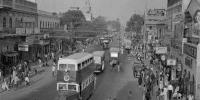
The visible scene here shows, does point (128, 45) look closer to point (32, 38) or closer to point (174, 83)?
point (32, 38)

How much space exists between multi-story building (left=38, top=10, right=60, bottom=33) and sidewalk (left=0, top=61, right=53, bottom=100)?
24.5 metres

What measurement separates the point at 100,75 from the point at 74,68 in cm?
1999

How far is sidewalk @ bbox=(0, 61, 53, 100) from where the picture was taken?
3281cm

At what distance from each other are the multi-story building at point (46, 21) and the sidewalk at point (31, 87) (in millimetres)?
24464

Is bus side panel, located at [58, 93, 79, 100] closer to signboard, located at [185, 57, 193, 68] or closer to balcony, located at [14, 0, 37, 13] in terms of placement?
signboard, located at [185, 57, 193, 68]

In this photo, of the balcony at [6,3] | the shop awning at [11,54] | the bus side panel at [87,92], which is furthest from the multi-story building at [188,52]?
the balcony at [6,3]

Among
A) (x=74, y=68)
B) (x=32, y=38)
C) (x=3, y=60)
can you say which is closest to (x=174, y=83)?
(x=74, y=68)

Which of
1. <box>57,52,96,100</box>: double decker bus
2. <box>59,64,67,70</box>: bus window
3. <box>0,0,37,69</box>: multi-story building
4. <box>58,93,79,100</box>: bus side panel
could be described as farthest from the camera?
<box>0,0,37,69</box>: multi-story building

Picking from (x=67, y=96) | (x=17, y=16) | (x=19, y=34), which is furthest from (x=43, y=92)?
(x=17, y=16)

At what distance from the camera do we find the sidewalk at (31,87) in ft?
108

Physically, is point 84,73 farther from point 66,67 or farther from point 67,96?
point 67,96

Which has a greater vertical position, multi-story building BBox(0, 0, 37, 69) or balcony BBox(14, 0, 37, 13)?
balcony BBox(14, 0, 37, 13)

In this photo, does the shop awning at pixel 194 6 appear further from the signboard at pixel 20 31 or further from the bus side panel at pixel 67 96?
the signboard at pixel 20 31

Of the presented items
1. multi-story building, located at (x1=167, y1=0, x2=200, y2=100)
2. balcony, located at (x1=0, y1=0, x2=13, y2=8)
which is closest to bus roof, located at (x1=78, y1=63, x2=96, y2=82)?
multi-story building, located at (x1=167, y1=0, x2=200, y2=100)
